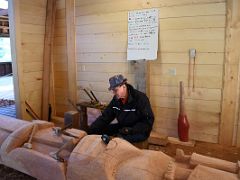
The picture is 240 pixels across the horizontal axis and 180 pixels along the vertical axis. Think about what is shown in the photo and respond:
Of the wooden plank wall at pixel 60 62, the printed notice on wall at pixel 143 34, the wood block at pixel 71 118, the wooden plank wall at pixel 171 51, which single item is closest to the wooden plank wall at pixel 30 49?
the wooden plank wall at pixel 60 62

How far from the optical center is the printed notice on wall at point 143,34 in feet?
10.3

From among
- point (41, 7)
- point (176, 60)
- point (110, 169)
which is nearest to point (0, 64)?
point (41, 7)

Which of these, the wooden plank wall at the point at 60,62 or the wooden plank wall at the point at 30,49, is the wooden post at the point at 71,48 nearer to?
the wooden plank wall at the point at 60,62

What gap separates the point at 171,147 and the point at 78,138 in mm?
1972

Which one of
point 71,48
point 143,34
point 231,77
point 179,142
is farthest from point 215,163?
point 71,48

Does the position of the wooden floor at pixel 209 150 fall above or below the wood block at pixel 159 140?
below

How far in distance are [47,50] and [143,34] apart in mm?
1690

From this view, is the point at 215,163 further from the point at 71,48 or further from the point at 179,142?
the point at 71,48

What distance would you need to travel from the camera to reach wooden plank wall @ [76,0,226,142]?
2.86 meters

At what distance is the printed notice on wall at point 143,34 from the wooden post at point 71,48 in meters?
1.00

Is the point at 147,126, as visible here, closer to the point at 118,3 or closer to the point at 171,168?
the point at 171,168

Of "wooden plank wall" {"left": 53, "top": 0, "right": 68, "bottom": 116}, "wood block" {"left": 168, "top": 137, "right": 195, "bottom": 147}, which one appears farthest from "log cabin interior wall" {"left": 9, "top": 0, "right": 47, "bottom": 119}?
"wood block" {"left": 168, "top": 137, "right": 195, "bottom": 147}

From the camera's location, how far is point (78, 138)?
1.28 m

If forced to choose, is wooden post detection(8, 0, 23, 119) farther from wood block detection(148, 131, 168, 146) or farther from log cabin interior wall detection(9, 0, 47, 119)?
wood block detection(148, 131, 168, 146)
